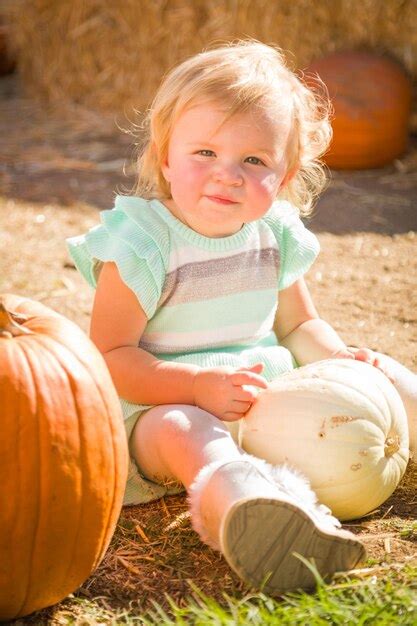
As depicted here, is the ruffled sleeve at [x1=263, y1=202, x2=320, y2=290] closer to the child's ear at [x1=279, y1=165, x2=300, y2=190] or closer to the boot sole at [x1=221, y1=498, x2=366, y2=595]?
the child's ear at [x1=279, y1=165, x2=300, y2=190]

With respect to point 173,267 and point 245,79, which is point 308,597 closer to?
point 173,267

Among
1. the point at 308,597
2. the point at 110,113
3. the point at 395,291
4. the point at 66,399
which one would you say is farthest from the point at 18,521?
the point at 110,113

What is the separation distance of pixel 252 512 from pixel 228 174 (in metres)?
0.96

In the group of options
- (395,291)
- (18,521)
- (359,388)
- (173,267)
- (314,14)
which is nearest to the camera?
(18,521)

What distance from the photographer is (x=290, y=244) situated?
3.02 meters

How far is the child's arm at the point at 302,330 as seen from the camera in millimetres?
2950

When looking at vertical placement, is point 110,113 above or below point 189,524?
below

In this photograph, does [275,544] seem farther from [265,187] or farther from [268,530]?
[265,187]

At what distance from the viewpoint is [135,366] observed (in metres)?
2.62

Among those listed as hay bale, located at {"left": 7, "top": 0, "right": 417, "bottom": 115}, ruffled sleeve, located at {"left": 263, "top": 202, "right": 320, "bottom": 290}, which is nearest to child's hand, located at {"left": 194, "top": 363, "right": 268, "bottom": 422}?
ruffled sleeve, located at {"left": 263, "top": 202, "right": 320, "bottom": 290}

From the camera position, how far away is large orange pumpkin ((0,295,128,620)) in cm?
192

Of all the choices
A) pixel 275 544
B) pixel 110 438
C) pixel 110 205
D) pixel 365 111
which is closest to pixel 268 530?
pixel 275 544

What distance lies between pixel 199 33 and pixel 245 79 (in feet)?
15.5

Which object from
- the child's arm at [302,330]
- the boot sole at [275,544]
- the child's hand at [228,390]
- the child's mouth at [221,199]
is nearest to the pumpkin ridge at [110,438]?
the boot sole at [275,544]
